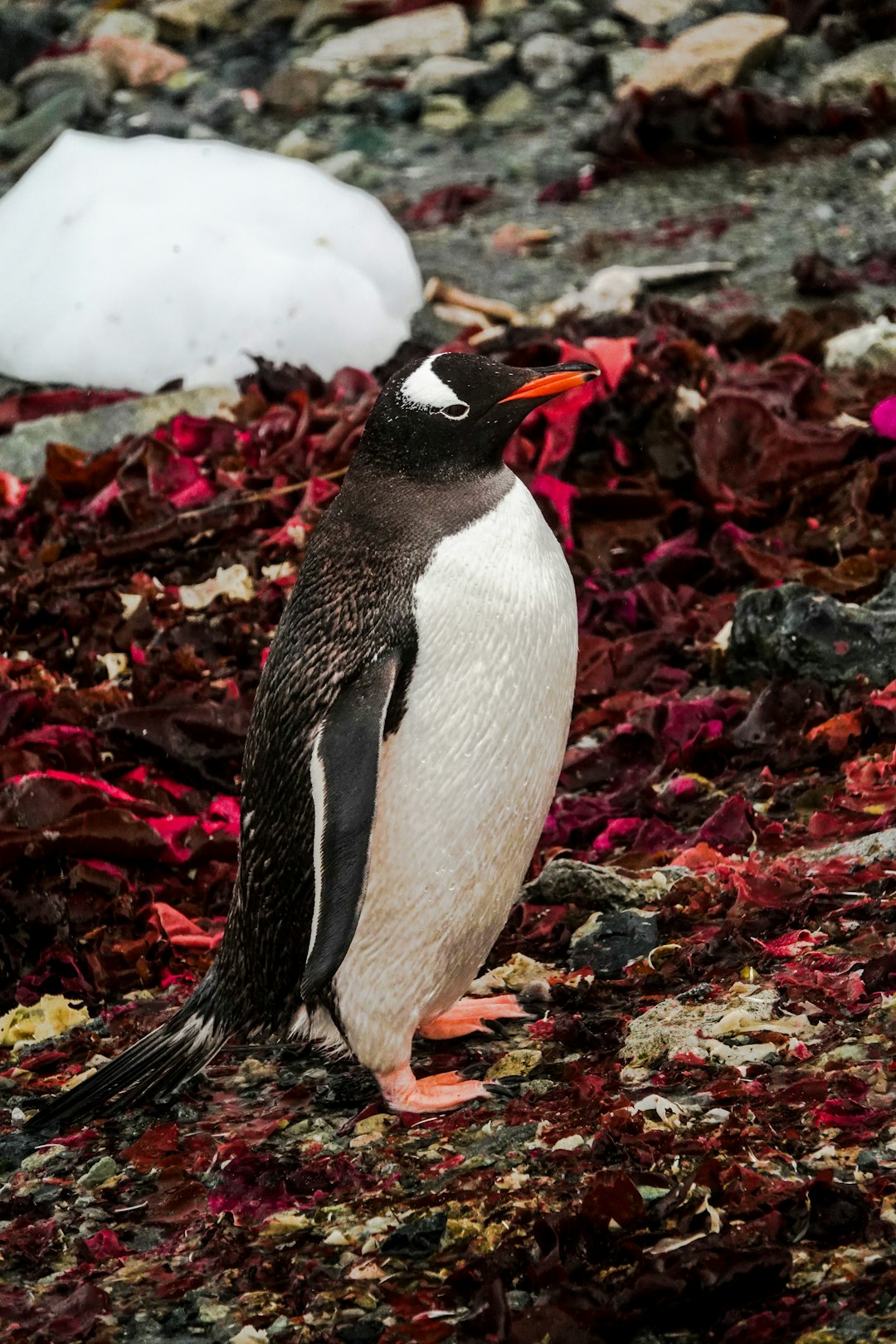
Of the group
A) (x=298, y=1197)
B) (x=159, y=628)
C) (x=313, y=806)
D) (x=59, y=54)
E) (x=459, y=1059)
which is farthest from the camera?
(x=59, y=54)

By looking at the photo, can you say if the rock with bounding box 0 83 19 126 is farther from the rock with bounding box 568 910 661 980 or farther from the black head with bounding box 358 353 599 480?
the rock with bounding box 568 910 661 980

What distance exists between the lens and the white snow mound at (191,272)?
27.6ft

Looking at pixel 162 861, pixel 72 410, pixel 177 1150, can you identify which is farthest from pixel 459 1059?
pixel 72 410

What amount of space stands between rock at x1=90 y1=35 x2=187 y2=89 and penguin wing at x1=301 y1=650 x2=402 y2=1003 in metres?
12.6

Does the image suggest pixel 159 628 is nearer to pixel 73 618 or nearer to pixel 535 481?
pixel 73 618

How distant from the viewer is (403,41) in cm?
1455

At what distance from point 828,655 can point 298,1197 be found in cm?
248

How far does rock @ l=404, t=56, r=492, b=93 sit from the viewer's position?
13.5 meters

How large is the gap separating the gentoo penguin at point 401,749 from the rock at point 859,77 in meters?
8.71

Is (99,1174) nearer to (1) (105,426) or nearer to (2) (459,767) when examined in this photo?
(2) (459,767)

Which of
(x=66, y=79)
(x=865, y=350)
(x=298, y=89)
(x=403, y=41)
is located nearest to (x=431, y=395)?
(x=865, y=350)

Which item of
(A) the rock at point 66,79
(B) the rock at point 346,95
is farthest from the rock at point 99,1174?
(A) the rock at point 66,79

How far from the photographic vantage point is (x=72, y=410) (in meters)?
8.38

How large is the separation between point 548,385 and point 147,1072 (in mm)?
1591
